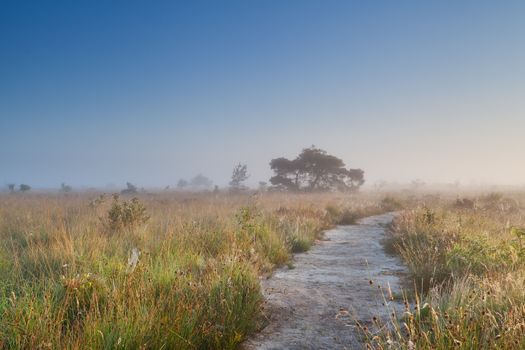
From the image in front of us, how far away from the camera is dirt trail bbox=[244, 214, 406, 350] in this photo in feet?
13.4

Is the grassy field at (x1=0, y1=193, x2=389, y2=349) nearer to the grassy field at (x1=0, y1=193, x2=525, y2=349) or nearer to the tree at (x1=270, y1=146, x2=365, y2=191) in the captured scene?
the grassy field at (x1=0, y1=193, x2=525, y2=349)

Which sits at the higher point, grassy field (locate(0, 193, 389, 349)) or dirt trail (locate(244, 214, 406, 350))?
grassy field (locate(0, 193, 389, 349))

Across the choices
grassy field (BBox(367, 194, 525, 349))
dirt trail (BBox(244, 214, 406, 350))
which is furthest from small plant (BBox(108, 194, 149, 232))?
grassy field (BBox(367, 194, 525, 349))

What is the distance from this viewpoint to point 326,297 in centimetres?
559

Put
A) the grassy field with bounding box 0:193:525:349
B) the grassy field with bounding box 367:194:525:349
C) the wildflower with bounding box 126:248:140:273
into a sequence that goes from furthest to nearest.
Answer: the wildflower with bounding box 126:248:140:273
the grassy field with bounding box 0:193:525:349
the grassy field with bounding box 367:194:525:349

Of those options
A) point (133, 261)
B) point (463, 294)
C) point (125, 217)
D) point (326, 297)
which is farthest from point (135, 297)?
point (125, 217)

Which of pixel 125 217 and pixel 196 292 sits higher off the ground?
pixel 125 217

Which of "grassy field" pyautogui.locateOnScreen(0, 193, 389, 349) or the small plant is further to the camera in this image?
the small plant

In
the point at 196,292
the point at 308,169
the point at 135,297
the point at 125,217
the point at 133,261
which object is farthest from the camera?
the point at 308,169

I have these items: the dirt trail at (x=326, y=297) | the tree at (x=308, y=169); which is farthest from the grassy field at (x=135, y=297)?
the tree at (x=308, y=169)

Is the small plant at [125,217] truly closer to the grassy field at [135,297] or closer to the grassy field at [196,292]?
the grassy field at [196,292]

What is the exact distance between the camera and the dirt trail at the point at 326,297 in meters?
4.08

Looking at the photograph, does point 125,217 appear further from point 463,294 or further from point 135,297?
point 463,294

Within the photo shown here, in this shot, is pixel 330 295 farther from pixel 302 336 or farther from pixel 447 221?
pixel 447 221
